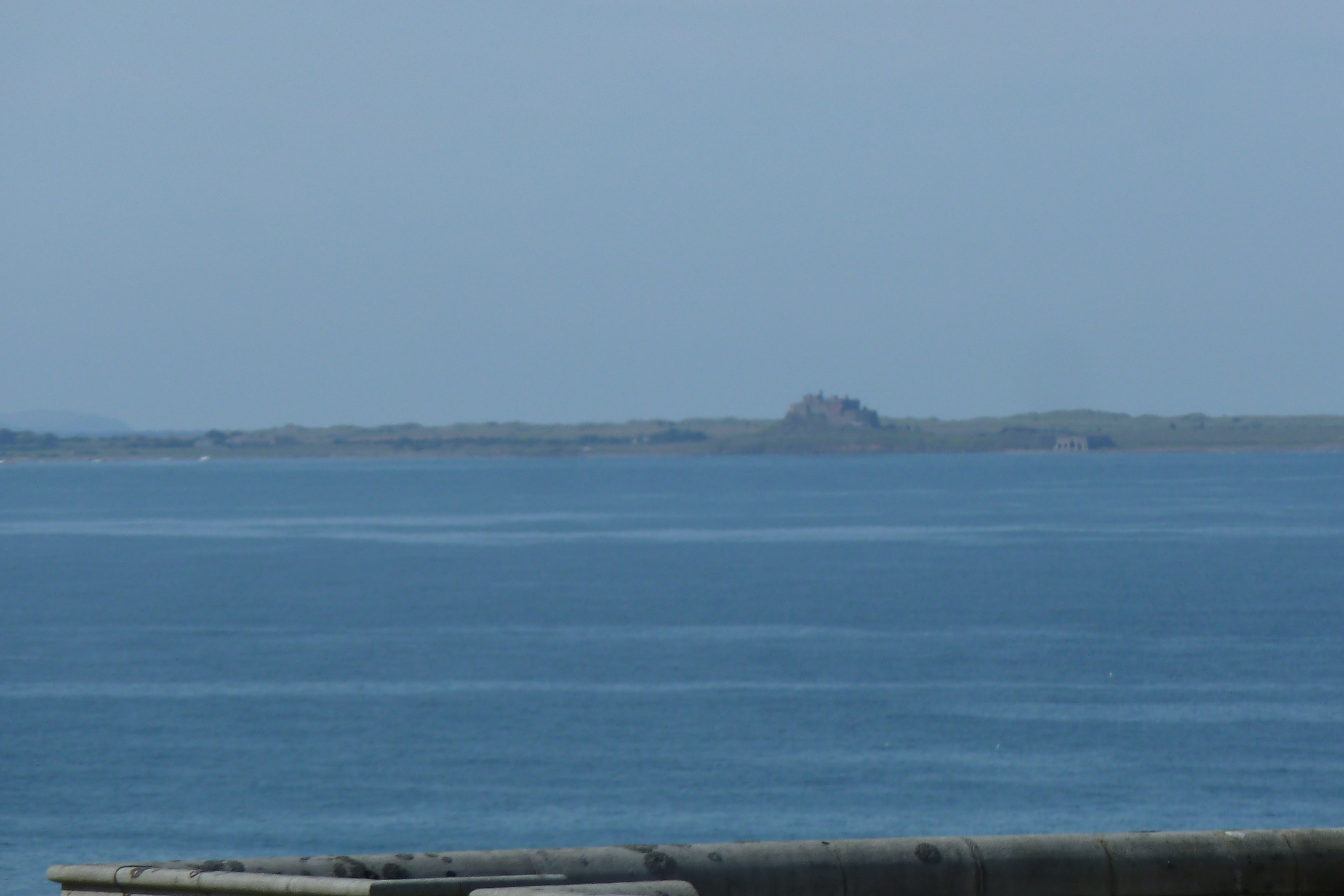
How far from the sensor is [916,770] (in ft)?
173

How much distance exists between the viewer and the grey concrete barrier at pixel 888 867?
20.5 feet

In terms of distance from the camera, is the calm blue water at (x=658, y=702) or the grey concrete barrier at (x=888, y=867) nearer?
the grey concrete barrier at (x=888, y=867)

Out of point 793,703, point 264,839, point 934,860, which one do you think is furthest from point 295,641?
point 934,860

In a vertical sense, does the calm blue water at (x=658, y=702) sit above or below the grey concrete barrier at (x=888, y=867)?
below

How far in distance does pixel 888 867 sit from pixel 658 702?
59.6 metres

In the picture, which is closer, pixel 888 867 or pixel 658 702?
pixel 888 867

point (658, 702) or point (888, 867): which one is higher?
point (888, 867)

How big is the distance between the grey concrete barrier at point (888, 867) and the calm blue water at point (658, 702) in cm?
3803

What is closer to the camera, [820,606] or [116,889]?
[116,889]

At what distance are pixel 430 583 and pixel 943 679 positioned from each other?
175 ft

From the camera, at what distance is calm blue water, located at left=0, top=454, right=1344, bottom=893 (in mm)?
49281

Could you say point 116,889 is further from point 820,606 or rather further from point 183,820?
point 820,606

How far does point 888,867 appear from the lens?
6977 mm

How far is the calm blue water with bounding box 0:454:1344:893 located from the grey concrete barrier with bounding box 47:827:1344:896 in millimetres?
38034
